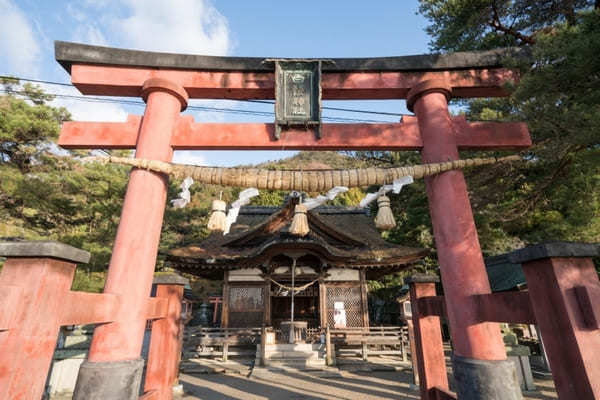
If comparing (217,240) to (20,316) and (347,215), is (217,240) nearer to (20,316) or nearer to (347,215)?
(347,215)

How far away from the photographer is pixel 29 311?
65.3 inches

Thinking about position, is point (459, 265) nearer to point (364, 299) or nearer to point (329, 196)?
point (329, 196)

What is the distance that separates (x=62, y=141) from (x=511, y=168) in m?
6.94

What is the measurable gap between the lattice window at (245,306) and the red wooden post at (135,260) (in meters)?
7.56

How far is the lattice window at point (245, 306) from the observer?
984cm

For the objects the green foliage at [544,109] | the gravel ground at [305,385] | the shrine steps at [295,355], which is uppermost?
the green foliage at [544,109]

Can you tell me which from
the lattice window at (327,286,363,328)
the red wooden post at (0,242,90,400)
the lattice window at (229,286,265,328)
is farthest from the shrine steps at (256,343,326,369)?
the red wooden post at (0,242,90,400)

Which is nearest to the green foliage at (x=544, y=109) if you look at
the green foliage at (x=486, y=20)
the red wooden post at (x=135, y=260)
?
the green foliage at (x=486, y=20)

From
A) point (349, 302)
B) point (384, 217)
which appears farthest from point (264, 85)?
point (349, 302)

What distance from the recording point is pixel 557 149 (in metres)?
3.32

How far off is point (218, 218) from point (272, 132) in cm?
131

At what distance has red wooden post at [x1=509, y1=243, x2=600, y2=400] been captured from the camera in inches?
62.8

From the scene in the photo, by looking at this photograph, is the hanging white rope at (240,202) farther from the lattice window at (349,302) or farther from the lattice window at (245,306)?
the lattice window at (349,302)

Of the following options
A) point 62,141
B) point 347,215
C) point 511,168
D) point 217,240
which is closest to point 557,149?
point 511,168
